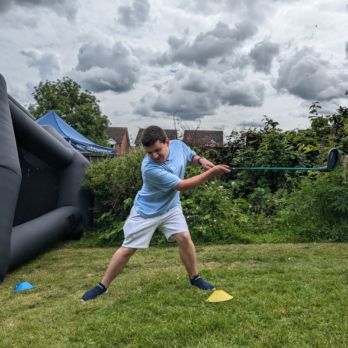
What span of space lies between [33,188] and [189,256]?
438 centimetres

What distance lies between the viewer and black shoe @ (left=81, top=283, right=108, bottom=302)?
4.02 meters

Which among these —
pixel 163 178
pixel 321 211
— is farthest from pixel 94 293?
pixel 321 211

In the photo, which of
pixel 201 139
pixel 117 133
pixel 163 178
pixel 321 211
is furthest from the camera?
pixel 117 133

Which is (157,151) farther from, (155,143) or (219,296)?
(219,296)

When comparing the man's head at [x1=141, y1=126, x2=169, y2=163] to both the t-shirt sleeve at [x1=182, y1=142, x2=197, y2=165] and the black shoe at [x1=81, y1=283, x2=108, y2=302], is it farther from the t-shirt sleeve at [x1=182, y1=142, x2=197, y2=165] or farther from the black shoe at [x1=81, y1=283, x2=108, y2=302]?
the black shoe at [x1=81, y1=283, x2=108, y2=302]

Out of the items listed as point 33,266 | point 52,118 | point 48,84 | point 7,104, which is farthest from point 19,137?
point 48,84

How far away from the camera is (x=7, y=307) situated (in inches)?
162

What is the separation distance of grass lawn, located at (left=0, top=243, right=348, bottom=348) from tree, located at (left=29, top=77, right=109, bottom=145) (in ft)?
116

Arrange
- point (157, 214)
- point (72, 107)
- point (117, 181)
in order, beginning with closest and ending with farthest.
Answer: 1. point (157, 214)
2. point (117, 181)
3. point (72, 107)

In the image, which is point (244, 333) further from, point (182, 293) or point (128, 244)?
point (128, 244)

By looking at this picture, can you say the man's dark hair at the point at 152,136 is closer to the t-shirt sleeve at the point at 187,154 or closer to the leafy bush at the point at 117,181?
the t-shirt sleeve at the point at 187,154

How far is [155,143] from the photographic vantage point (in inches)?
149

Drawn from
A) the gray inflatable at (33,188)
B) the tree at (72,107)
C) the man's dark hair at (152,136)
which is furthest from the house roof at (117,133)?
the man's dark hair at (152,136)

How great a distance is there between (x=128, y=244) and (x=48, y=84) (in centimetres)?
3917
